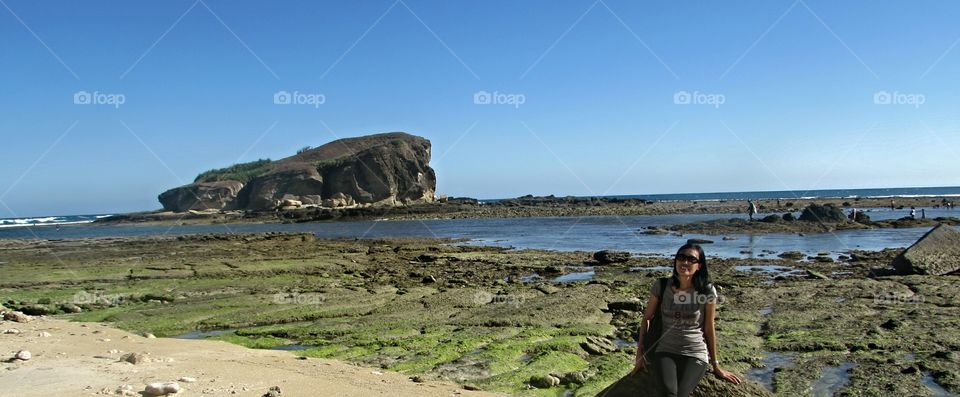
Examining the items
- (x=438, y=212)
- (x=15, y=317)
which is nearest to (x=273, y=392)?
(x=15, y=317)

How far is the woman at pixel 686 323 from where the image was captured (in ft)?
17.9

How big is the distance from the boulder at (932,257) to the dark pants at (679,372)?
16781 mm

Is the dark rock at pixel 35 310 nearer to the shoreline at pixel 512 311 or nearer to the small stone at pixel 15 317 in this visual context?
the shoreline at pixel 512 311

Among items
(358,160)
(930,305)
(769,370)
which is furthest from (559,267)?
(358,160)

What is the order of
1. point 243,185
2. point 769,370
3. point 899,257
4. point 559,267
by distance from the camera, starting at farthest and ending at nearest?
point 243,185 < point 559,267 < point 899,257 < point 769,370

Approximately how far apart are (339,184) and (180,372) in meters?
93.4

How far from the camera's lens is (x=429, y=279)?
2012 cm

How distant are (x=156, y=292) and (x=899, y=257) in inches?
844

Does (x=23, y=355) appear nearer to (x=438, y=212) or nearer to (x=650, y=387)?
(x=650, y=387)

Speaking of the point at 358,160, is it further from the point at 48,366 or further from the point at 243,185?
the point at 48,366

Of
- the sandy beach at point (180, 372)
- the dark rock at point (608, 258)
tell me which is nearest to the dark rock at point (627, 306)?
the sandy beach at point (180, 372)

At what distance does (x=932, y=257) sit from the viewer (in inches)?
739

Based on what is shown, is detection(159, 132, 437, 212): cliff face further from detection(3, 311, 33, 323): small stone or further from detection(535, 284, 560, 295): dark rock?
detection(3, 311, 33, 323): small stone

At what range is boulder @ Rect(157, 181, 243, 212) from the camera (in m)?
107
